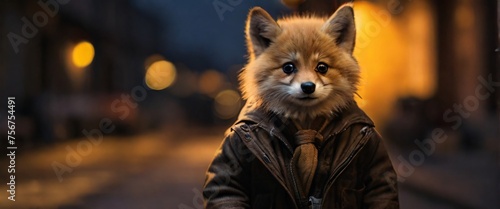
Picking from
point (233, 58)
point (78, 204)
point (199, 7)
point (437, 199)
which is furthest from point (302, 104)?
point (437, 199)

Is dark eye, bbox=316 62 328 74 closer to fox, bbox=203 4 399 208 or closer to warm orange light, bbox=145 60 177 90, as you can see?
fox, bbox=203 4 399 208

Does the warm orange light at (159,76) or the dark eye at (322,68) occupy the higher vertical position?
the warm orange light at (159,76)

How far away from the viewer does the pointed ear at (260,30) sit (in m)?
2.00

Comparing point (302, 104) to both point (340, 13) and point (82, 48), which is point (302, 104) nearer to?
point (340, 13)

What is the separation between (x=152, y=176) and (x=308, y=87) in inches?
107

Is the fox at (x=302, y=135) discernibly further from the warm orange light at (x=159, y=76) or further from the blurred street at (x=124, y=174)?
the warm orange light at (x=159, y=76)

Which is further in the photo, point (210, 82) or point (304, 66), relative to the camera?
point (210, 82)

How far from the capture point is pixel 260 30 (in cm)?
204

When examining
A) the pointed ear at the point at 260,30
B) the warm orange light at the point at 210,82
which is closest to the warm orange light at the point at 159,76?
the warm orange light at the point at 210,82

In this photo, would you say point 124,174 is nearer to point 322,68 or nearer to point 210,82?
point 210,82

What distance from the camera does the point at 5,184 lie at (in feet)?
12.0

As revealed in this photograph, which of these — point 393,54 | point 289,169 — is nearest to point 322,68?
point 289,169

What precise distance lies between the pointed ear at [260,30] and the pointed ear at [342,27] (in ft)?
0.60

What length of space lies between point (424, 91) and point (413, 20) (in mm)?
618
